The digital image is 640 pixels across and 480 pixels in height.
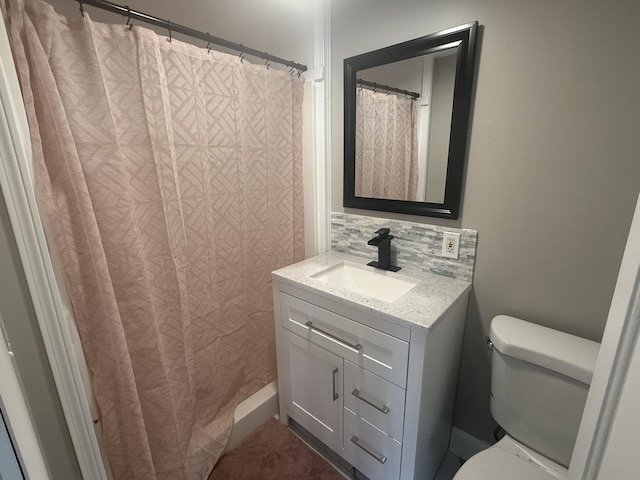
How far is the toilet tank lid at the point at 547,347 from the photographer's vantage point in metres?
0.92

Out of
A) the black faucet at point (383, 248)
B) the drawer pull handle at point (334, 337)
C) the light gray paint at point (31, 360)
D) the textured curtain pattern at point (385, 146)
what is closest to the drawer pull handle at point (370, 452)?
the drawer pull handle at point (334, 337)

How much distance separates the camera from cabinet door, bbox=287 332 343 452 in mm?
1290

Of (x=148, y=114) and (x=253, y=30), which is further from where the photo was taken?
(x=253, y=30)

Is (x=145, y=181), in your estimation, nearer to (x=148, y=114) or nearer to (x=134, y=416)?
(x=148, y=114)

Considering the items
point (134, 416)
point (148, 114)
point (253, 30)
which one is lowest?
point (134, 416)

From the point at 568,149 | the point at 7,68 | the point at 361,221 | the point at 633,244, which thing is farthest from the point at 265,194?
the point at 633,244

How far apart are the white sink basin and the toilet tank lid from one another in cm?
38

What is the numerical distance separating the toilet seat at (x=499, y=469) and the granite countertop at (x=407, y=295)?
1.52 ft

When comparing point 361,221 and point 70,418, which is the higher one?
point 361,221

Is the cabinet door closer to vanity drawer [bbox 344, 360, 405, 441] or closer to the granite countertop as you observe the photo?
vanity drawer [bbox 344, 360, 405, 441]

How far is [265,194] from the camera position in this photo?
152 cm

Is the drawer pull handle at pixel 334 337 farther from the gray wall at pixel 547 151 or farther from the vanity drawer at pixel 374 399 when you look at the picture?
the gray wall at pixel 547 151

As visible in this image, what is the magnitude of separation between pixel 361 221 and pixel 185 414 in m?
1.21

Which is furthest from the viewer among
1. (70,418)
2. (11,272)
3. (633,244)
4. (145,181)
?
(145,181)
